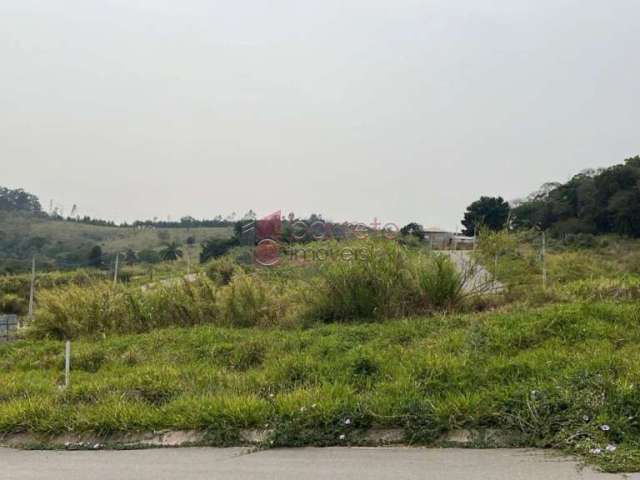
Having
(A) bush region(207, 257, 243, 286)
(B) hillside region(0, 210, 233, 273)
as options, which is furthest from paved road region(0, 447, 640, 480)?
(B) hillside region(0, 210, 233, 273)

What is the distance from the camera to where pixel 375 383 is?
5.42 meters

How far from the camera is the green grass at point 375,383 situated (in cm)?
439

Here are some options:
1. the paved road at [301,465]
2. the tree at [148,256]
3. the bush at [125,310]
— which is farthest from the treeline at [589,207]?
the paved road at [301,465]

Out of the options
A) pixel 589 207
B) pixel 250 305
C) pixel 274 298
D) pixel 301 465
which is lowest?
pixel 301 465

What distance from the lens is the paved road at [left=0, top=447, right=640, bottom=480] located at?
376 cm

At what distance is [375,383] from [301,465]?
150 centimetres

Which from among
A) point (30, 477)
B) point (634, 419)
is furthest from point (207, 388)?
point (634, 419)

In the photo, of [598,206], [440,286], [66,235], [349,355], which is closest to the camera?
[349,355]

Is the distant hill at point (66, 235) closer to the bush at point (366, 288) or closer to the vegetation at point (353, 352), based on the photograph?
the vegetation at point (353, 352)

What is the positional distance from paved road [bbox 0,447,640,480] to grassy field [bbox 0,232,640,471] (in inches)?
7.6

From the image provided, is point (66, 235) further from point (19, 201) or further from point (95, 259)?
point (95, 259)

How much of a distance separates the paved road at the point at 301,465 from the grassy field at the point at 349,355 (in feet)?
0.63

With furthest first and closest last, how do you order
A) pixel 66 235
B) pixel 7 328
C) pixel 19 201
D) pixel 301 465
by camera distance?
pixel 19 201
pixel 66 235
pixel 7 328
pixel 301 465

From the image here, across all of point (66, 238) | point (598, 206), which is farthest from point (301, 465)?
point (66, 238)
